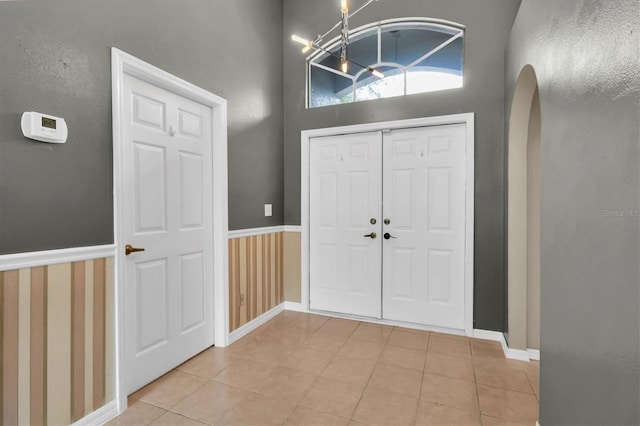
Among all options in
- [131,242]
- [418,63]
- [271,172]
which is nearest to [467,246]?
[418,63]

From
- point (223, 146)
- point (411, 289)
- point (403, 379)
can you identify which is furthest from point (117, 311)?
point (411, 289)

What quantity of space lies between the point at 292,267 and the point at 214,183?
1481 mm

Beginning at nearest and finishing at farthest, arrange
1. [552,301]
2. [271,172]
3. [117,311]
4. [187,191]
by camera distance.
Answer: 1. [552,301]
2. [117,311]
3. [187,191]
4. [271,172]

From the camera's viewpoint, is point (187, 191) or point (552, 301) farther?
point (187, 191)

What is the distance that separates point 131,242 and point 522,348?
310cm

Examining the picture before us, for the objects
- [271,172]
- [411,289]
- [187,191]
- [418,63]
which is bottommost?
[411,289]

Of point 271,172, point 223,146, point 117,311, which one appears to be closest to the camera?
point 117,311

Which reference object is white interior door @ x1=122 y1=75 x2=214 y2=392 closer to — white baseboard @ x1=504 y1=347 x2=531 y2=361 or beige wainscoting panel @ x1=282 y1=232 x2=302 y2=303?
beige wainscoting panel @ x1=282 y1=232 x2=302 y2=303

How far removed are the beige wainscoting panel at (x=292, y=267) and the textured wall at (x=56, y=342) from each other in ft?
6.78

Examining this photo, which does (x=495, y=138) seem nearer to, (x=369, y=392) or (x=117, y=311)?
(x=369, y=392)

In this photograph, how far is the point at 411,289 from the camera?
10.6 feet

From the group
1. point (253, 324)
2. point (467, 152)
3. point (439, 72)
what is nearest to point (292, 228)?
point (253, 324)

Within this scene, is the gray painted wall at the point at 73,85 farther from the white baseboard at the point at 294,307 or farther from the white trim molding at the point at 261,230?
the white baseboard at the point at 294,307

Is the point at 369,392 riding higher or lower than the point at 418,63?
lower
